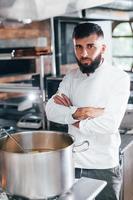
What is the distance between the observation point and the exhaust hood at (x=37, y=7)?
152 centimetres

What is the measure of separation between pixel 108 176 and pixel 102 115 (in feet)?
1.10

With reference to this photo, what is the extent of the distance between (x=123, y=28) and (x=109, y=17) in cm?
411

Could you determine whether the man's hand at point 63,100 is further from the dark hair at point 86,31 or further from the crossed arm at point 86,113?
the dark hair at point 86,31

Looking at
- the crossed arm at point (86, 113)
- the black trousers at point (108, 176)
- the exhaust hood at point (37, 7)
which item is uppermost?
the exhaust hood at point (37, 7)

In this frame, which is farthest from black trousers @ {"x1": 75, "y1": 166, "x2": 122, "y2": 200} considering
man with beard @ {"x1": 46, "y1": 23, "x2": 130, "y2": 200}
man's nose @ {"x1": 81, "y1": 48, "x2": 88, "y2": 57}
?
man's nose @ {"x1": 81, "y1": 48, "x2": 88, "y2": 57}

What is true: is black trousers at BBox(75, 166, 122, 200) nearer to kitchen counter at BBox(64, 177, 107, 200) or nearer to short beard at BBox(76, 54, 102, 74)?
kitchen counter at BBox(64, 177, 107, 200)

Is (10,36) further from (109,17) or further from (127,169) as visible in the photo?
(127,169)

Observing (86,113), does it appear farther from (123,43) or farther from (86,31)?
(123,43)

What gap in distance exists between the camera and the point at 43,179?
1.20 meters

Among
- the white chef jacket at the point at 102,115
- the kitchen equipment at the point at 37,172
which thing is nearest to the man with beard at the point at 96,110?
the white chef jacket at the point at 102,115

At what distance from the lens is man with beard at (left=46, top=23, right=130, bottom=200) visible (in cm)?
169

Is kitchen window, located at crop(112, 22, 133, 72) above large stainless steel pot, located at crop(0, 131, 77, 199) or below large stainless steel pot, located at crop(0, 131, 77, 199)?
above

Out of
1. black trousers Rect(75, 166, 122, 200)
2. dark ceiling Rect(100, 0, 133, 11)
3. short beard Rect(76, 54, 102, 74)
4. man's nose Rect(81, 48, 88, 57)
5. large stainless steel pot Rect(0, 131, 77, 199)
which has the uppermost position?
dark ceiling Rect(100, 0, 133, 11)

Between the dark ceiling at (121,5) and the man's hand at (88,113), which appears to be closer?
A: the man's hand at (88,113)
